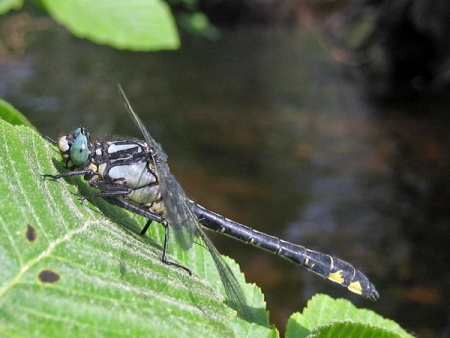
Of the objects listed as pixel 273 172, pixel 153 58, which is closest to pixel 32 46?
pixel 153 58

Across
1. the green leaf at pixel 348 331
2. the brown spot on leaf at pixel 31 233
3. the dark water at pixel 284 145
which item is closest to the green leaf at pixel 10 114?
the brown spot on leaf at pixel 31 233

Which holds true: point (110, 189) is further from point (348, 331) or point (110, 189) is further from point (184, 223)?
point (348, 331)

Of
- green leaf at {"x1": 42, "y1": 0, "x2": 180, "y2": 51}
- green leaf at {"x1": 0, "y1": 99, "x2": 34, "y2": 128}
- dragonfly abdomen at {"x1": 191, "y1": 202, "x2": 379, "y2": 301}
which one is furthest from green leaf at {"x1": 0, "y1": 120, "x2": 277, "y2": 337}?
green leaf at {"x1": 42, "y1": 0, "x2": 180, "y2": 51}

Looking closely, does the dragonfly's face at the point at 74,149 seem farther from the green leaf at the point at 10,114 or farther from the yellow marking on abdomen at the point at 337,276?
the yellow marking on abdomen at the point at 337,276

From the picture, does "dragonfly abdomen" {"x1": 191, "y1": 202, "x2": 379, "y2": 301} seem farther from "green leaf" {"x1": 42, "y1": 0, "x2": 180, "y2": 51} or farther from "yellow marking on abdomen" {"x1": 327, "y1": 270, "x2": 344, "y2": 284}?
"green leaf" {"x1": 42, "y1": 0, "x2": 180, "y2": 51}

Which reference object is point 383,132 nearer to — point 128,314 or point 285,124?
point 285,124

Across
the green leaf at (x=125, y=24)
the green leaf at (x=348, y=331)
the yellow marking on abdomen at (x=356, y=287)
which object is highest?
the green leaf at (x=125, y=24)

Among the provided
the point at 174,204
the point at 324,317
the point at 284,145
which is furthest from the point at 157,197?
the point at 284,145
